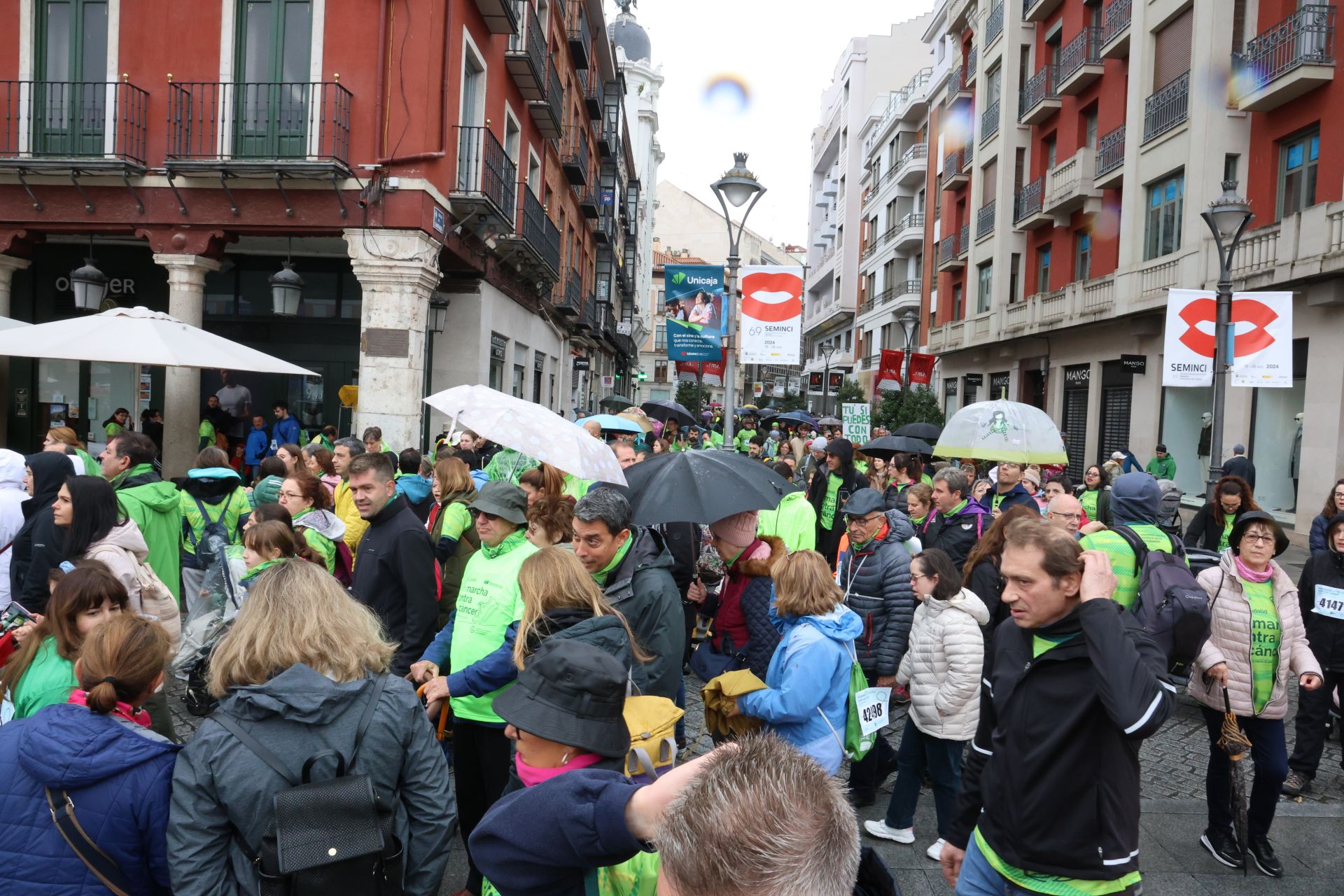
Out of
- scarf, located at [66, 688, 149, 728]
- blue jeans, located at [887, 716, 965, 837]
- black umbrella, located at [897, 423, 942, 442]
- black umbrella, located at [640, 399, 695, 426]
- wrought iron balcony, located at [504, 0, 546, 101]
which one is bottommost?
blue jeans, located at [887, 716, 965, 837]

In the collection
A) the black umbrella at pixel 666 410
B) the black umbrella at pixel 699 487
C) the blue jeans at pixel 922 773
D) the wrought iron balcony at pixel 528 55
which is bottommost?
the blue jeans at pixel 922 773

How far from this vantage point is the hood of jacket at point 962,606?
185 inches

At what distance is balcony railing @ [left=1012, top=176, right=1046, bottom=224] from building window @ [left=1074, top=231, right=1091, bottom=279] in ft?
6.84

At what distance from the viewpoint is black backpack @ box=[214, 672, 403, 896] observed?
2.16 meters

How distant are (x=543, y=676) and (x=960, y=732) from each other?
123 inches

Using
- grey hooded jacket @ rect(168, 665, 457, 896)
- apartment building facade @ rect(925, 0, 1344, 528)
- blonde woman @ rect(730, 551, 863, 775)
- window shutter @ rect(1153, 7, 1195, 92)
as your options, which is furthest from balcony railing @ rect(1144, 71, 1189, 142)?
grey hooded jacket @ rect(168, 665, 457, 896)

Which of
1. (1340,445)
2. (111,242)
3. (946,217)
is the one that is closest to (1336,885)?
(1340,445)

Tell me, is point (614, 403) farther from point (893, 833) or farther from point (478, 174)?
point (893, 833)

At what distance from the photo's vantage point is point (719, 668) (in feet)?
14.4

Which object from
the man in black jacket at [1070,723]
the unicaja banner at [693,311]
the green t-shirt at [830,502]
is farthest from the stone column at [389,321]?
the man in black jacket at [1070,723]

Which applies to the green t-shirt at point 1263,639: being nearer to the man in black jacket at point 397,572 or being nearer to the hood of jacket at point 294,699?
the man in black jacket at point 397,572

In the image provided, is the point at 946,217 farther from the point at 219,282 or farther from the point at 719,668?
the point at 719,668

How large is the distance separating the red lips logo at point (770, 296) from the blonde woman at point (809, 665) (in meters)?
7.42

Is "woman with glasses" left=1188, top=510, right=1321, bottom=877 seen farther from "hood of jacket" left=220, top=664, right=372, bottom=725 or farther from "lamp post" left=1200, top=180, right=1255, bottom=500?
"lamp post" left=1200, top=180, right=1255, bottom=500
